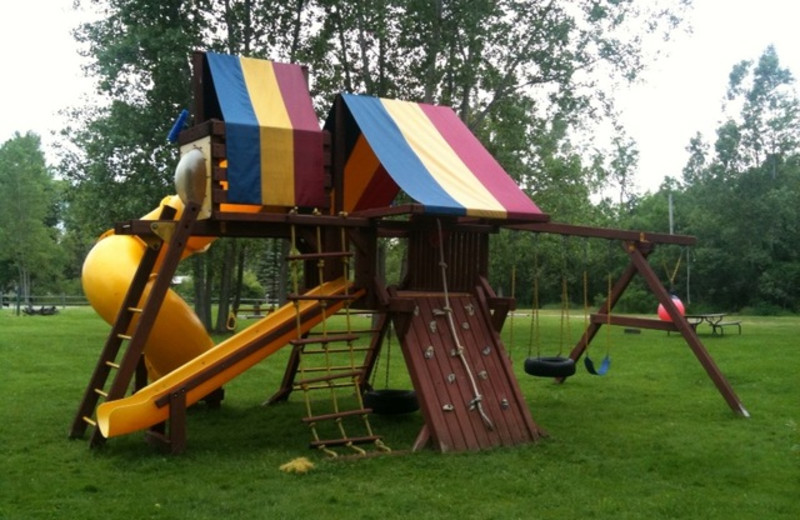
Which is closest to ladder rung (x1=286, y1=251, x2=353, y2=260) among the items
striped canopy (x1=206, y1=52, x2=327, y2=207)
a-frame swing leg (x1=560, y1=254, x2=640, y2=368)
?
striped canopy (x1=206, y1=52, x2=327, y2=207)

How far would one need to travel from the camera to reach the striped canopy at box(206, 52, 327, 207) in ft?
24.6

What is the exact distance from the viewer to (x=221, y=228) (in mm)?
7582

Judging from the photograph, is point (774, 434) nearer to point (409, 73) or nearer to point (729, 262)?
point (409, 73)

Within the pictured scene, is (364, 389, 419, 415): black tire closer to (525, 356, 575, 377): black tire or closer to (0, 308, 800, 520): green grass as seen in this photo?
(0, 308, 800, 520): green grass

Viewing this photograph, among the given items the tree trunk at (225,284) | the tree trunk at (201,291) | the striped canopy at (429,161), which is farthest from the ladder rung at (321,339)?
the tree trunk at (201,291)

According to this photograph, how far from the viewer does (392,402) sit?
8898 millimetres

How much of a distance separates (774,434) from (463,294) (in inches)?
146

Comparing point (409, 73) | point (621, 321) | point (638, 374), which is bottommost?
point (638, 374)

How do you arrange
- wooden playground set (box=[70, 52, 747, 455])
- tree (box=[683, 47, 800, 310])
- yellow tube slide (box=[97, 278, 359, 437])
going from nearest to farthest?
yellow tube slide (box=[97, 278, 359, 437]) < wooden playground set (box=[70, 52, 747, 455]) < tree (box=[683, 47, 800, 310])

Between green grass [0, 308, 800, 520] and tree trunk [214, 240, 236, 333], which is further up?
tree trunk [214, 240, 236, 333]

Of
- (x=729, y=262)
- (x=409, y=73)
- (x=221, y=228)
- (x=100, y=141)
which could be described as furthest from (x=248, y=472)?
(x=729, y=262)

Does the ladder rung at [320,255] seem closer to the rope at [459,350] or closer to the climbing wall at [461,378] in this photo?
the climbing wall at [461,378]

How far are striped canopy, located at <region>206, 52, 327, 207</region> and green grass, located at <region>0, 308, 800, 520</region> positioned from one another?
8.49 feet

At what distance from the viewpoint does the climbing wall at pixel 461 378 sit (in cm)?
738
